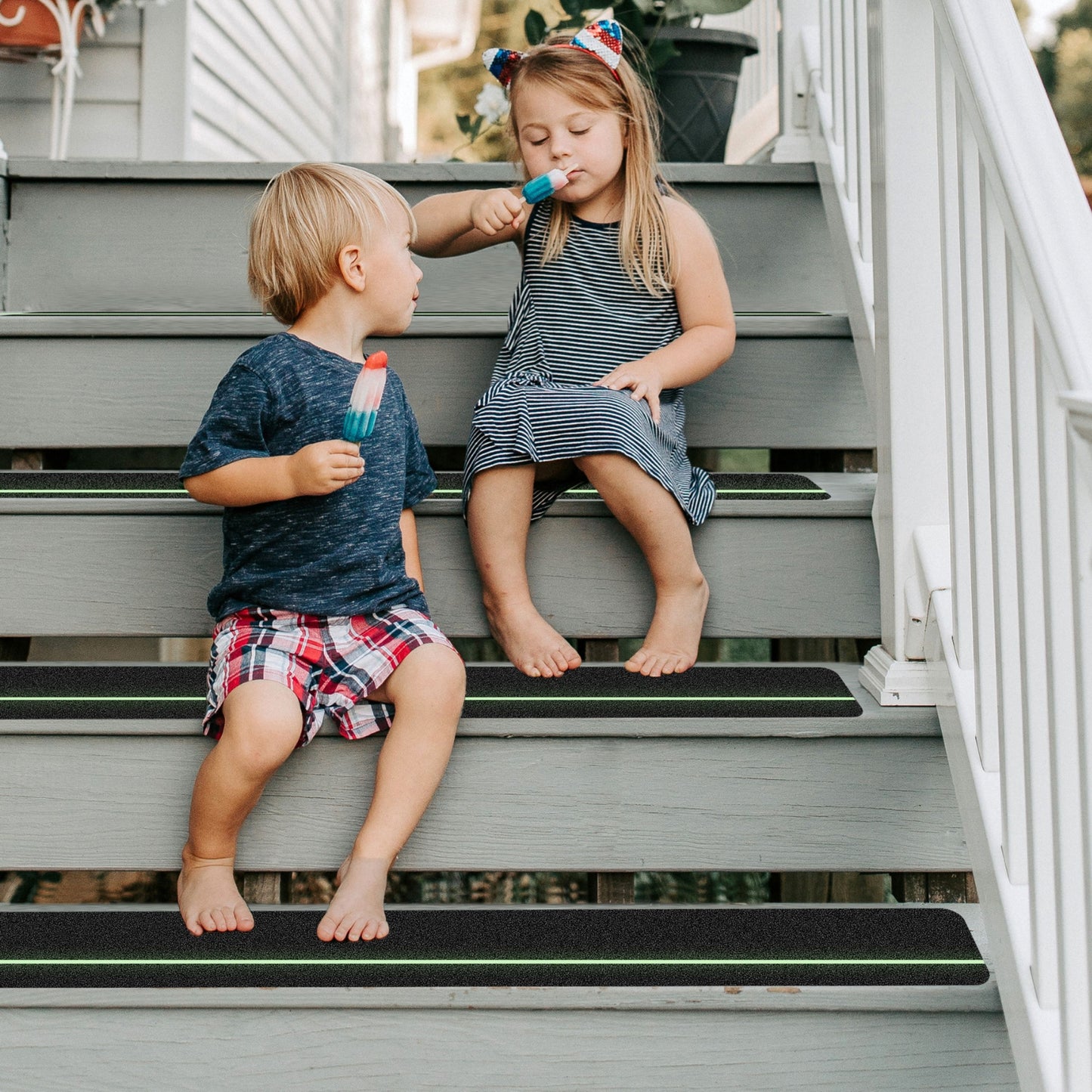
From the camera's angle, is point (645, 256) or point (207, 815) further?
point (645, 256)

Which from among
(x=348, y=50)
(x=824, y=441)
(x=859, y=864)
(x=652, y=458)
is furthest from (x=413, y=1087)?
(x=348, y=50)

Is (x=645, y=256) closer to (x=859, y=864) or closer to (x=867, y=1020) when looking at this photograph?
(x=859, y=864)

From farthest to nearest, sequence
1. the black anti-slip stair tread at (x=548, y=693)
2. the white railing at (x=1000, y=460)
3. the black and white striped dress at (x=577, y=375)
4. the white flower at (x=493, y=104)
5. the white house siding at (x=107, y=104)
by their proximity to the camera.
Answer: the white flower at (x=493, y=104) → the white house siding at (x=107, y=104) → the black and white striped dress at (x=577, y=375) → the black anti-slip stair tread at (x=548, y=693) → the white railing at (x=1000, y=460)

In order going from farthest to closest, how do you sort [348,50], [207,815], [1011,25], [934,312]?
[348,50], [934,312], [207,815], [1011,25]

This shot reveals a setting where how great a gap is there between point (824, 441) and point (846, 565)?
1.27 ft

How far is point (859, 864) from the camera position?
148cm

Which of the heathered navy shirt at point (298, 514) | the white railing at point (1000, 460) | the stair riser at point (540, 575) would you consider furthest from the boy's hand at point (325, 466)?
the white railing at point (1000, 460)

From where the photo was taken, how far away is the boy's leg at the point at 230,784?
1392mm

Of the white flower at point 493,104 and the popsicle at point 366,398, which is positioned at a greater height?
the white flower at point 493,104

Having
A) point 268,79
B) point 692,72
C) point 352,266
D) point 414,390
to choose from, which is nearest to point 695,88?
point 692,72

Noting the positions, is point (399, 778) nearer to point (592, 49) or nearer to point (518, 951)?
point (518, 951)

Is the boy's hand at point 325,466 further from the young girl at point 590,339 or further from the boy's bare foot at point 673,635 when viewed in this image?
the boy's bare foot at point 673,635

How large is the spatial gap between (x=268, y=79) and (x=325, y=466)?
326cm

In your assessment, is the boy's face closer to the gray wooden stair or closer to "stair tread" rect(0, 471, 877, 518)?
"stair tread" rect(0, 471, 877, 518)
